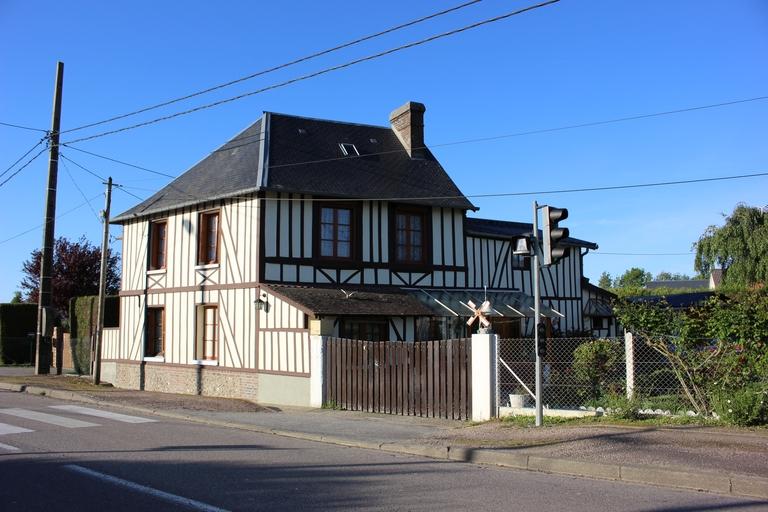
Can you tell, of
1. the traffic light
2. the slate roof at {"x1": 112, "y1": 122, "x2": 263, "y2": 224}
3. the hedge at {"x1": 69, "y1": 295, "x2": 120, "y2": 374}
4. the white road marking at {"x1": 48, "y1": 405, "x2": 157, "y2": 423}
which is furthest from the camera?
the hedge at {"x1": 69, "y1": 295, "x2": 120, "y2": 374}

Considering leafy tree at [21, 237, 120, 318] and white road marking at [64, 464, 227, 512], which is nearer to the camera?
white road marking at [64, 464, 227, 512]

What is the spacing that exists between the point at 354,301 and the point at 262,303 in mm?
2347

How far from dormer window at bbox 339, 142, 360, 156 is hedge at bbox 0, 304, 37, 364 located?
19795 mm

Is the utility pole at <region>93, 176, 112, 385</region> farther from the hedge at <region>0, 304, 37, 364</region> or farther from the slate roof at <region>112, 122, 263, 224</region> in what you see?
the hedge at <region>0, 304, 37, 364</region>

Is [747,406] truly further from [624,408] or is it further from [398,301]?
[398,301]

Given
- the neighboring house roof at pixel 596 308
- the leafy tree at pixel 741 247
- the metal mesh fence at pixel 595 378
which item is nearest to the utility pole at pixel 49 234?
the metal mesh fence at pixel 595 378

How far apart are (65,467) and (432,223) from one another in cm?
1402

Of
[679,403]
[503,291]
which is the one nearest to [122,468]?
[679,403]

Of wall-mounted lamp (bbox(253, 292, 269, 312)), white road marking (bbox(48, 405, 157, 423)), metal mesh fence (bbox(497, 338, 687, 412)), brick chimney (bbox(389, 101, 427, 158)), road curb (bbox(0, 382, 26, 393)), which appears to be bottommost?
white road marking (bbox(48, 405, 157, 423))

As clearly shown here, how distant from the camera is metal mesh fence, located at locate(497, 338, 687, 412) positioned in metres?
10.9

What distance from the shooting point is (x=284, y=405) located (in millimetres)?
16219

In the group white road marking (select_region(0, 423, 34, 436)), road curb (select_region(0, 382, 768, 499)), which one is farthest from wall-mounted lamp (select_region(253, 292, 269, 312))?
white road marking (select_region(0, 423, 34, 436))

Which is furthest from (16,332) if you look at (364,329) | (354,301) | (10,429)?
(10,429)

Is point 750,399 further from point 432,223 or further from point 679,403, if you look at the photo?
point 432,223
